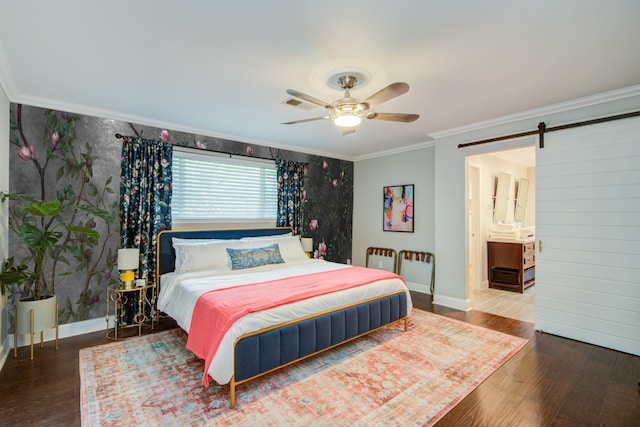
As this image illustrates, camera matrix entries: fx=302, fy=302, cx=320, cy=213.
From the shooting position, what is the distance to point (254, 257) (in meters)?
3.89

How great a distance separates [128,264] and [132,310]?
0.73 metres

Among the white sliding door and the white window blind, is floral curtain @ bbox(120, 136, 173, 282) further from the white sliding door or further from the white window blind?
the white sliding door

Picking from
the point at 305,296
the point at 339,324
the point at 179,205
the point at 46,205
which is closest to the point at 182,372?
the point at 305,296

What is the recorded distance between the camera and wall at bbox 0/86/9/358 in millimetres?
2750

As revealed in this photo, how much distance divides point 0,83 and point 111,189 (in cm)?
130

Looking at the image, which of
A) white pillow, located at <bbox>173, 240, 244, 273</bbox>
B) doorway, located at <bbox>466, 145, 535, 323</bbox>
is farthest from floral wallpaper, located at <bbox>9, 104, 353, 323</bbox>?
doorway, located at <bbox>466, 145, 535, 323</bbox>

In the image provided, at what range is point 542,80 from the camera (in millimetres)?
2686

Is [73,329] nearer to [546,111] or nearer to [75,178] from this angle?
[75,178]

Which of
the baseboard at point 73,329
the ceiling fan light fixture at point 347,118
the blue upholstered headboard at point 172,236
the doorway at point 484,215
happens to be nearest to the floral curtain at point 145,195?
the blue upholstered headboard at point 172,236

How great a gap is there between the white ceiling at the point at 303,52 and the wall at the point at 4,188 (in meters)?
→ 0.21

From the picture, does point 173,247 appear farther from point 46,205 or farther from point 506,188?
point 506,188

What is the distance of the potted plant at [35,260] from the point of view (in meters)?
2.69

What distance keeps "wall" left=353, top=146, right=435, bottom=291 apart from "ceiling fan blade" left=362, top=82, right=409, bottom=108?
9.90ft

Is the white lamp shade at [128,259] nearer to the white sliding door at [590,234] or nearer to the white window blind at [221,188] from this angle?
the white window blind at [221,188]
